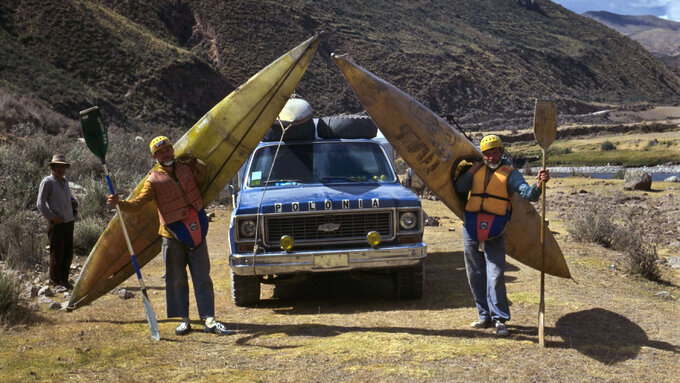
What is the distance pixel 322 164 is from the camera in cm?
805

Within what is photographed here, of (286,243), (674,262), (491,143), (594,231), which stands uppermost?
(491,143)

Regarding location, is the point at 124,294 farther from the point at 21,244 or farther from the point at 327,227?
the point at 327,227

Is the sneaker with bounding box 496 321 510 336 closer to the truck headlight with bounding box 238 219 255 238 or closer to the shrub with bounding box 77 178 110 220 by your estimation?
the truck headlight with bounding box 238 219 255 238

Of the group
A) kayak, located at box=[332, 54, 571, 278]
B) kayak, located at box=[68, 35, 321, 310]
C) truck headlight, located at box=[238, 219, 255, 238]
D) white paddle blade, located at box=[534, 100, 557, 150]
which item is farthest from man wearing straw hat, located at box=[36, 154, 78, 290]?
white paddle blade, located at box=[534, 100, 557, 150]

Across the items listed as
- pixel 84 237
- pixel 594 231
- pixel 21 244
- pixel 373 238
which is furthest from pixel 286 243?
pixel 594 231

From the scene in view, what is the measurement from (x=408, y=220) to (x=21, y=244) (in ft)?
19.9

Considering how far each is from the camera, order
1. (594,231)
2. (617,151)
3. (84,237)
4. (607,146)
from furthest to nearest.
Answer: (607,146) → (617,151) → (594,231) → (84,237)

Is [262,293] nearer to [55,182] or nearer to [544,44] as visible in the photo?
[55,182]

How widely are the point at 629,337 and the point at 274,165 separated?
14.3 ft

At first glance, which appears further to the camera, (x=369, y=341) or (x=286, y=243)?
(x=286, y=243)

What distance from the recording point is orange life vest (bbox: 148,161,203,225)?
5934 mm

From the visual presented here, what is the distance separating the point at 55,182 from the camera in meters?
7.99

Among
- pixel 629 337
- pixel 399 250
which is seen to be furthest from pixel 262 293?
pixel 629 337

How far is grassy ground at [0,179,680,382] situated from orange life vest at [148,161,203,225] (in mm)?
1161
